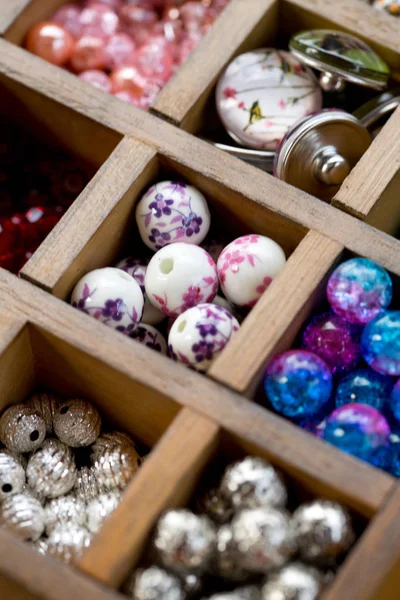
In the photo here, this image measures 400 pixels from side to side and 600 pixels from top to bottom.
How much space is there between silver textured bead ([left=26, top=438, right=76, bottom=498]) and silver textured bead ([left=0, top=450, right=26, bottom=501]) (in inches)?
0.5

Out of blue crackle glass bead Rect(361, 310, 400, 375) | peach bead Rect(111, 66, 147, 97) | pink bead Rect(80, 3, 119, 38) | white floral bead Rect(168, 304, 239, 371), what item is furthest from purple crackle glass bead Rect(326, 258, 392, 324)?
pink bead Rect(80, 3, 119, 38)

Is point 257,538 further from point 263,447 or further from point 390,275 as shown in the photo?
point 390,275

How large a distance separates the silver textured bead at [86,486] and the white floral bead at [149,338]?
161 mm

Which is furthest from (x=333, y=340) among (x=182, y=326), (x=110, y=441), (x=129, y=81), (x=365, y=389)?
(x=129, y=81)

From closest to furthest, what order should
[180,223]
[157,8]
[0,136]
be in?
[180,223] < [0,136] < [157,8]

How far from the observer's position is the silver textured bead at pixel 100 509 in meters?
0.89

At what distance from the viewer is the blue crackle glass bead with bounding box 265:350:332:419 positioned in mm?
875

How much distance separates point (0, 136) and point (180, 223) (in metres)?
0.35

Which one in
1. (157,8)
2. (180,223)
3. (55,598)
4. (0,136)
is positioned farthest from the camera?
(157,8)

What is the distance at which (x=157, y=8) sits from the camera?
1.37 m

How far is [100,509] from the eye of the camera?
895 mm

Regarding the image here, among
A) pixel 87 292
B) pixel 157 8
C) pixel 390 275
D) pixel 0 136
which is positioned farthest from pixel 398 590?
pixel 157 8

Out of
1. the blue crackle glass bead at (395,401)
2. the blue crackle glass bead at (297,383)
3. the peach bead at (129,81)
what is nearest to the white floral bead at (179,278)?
the blue crackle glass bead at (297,383)

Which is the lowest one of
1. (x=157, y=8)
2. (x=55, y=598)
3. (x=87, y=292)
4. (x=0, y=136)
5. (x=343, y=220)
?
(x=55, y=598)
